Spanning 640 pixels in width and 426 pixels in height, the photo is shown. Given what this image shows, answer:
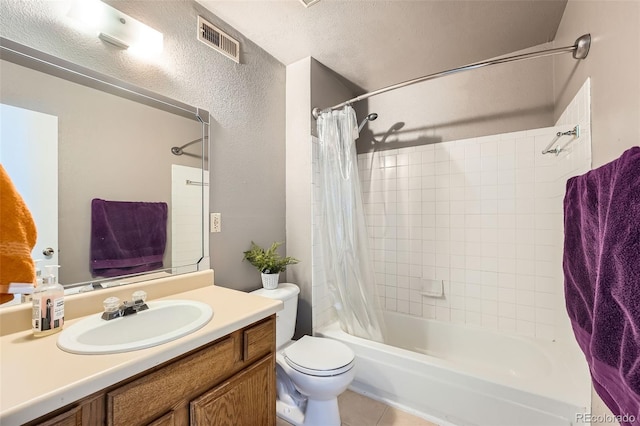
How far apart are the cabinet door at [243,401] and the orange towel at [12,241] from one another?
607 mm

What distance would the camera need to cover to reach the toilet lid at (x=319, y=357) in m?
1.37

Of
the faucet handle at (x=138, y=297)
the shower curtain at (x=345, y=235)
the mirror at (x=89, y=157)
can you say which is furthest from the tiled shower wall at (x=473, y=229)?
the faucet handle at (x=138, y=297)

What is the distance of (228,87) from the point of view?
1.68 m

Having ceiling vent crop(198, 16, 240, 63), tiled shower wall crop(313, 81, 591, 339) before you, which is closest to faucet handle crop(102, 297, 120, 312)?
tiled shower wall crop(313, 81, 591, 339)

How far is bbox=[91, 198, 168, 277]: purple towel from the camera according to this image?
3.69 ft

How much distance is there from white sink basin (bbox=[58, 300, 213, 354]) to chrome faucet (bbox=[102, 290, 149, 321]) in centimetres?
2

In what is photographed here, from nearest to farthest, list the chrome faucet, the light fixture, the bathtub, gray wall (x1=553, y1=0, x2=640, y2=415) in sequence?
gray wall (x1=553, y1=0, x2=640, y2=415) < the chrome faucet < the light fixture < the bathtub

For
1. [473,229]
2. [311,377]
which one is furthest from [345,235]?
[473,229]

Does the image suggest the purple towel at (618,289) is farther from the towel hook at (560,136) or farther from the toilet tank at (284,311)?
the toilet tank at (284,311)

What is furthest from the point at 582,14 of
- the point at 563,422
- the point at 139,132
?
the point at 139,132

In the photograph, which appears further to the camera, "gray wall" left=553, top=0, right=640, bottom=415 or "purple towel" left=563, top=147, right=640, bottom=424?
"gray wall" left=553, top=0, right=640, bottom=415

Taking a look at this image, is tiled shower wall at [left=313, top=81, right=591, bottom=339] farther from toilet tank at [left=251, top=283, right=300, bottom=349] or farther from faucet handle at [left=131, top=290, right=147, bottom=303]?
faucet handle at [left=131, top=290, right=147, bottom=303]

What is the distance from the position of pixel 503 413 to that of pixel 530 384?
0.20 m

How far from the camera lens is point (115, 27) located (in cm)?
116
